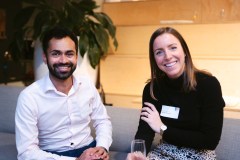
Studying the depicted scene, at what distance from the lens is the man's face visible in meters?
1.74

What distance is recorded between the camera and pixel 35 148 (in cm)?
168

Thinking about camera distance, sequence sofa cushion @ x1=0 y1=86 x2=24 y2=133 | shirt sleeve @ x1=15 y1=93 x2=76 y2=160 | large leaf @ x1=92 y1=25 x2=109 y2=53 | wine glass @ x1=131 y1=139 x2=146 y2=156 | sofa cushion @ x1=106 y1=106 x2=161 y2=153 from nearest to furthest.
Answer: wine glass @ x1=131 y1=139 x2=146 y2=156 → shirt sleeve @ x1=15 y1=93 x2=76 y2=160 → sofa cushion @ x1=106 y1=106 x2=161 y2=153 → sofa cushion @ x1=0 y1=86 x2=24 y2=133 → large leaf @ x1=92 y1=25 x2=109 y2=53

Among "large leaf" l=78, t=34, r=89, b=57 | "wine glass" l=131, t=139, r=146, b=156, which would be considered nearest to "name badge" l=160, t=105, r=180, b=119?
"wine glass" l=131, t=139, r=146, b=156

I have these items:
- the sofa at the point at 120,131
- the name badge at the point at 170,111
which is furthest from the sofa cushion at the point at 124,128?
the name badge at the point at 170,111

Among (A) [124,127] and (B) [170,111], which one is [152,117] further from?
(A) [124,127]

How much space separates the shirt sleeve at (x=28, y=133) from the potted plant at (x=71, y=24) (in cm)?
138

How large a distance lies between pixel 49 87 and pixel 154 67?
0.66 meters

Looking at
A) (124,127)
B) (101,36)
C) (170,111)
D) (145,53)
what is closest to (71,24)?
(101,36)

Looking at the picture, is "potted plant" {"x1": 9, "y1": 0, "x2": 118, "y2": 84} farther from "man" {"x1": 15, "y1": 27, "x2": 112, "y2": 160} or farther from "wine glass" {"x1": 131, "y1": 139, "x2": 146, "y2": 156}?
"wine glass" {"x1": 131, "y1": 139, "x2": 146, "y2": 156}

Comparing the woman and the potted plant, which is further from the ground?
the potted plant

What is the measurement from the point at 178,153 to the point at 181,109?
25 cm

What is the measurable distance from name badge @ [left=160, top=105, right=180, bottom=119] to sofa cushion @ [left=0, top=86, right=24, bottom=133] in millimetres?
1483

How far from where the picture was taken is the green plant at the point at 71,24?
2.99 m

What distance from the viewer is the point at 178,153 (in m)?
1.65
